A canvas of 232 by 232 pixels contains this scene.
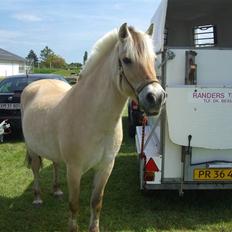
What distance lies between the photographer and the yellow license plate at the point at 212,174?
4.94 m

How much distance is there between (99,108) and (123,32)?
81cm

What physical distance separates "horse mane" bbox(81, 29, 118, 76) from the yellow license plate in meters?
1.79

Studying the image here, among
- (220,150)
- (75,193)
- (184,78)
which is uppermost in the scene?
(184,78)

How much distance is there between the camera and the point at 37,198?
5711mm

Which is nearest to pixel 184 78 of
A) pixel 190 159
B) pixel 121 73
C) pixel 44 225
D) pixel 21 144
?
pixel 190 159

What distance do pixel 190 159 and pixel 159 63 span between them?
118 cm

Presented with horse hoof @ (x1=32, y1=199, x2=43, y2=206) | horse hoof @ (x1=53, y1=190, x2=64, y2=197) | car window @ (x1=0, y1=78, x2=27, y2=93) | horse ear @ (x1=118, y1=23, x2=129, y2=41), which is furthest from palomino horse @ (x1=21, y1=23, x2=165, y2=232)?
car window @ (x1=0, y1=78, x2=27, y2=93)

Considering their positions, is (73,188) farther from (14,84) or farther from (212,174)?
(14,84)

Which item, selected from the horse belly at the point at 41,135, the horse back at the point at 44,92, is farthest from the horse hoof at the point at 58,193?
the horse back at the point at 44,92

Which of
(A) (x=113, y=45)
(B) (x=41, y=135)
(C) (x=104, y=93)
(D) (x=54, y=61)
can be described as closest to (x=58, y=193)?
(B) (x=41, y=135)

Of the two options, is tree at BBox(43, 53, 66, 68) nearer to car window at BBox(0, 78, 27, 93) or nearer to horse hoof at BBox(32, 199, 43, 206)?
car window at BBox(0, 78, 27, 93)

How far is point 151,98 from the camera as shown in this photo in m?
3.28

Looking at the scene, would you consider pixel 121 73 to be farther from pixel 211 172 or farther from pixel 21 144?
pixel 21 144

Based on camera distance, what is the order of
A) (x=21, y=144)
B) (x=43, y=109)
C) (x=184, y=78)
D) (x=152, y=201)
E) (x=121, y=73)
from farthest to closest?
(x=21, y=144), (x=152, y=201), (x=43, y=109), (x=184, y=78), (x=121, y=73)
